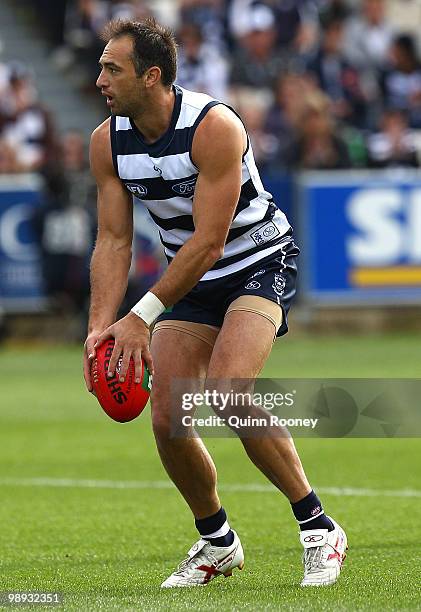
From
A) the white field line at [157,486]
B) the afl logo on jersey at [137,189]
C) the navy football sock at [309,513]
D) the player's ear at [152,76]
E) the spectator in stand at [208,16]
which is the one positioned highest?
the player's ear at [152,76]

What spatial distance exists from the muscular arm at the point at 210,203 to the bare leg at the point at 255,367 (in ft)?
0.94

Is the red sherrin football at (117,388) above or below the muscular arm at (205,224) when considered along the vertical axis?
below

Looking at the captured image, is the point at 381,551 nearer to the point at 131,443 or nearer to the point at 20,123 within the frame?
the point at 131,443

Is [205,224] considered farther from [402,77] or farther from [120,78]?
[402,77]

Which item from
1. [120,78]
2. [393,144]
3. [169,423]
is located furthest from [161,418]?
[393,144]

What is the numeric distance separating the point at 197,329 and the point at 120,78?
1195 millimetres

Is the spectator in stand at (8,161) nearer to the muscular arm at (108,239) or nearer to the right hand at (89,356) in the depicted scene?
the muscular arm at (108,239)

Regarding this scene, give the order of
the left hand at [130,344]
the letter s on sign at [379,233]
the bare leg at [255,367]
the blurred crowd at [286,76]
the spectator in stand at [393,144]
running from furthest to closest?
the blurred crowd at [286,76] < the spectator in stand at [393,144] < the letter s on sign at [379,233] < the bare leg at [255,367] < the left hand at [130,344]

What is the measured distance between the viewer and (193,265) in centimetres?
606

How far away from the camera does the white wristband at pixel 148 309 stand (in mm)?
6086

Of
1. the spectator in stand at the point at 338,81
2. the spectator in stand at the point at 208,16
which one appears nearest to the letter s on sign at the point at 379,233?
the spectator in stand at the point at 338,81

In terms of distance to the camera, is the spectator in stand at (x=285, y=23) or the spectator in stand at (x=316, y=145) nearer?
the spectator in stand at (x=316, y=145)

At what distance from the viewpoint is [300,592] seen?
236 inches

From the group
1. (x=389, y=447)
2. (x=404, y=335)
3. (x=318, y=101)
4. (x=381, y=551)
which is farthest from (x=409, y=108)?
(x=381, y=551)
